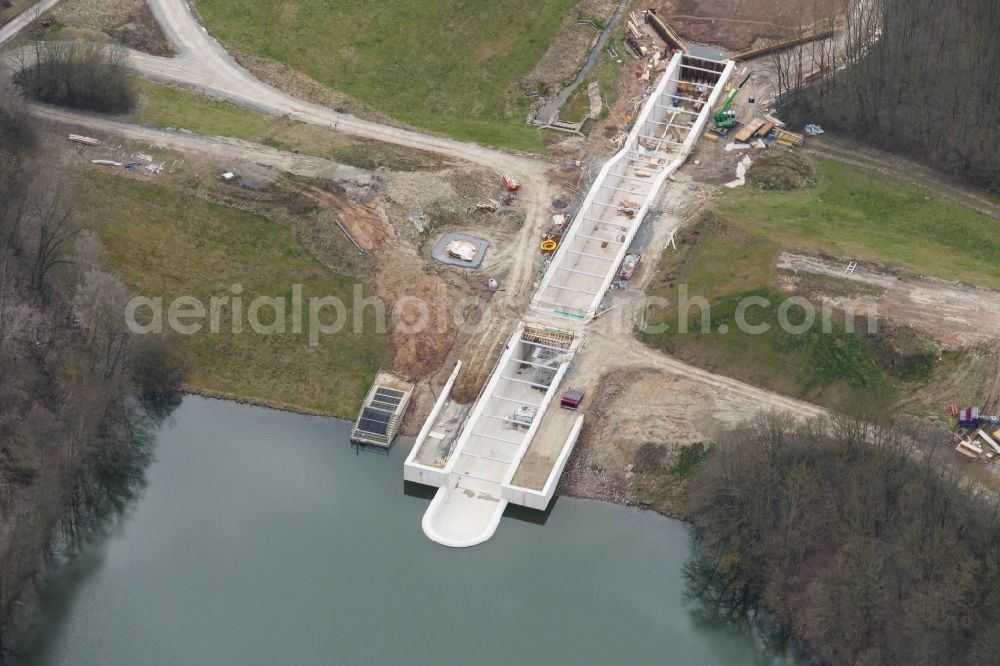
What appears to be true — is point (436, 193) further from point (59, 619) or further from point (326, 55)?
point (59, 619)

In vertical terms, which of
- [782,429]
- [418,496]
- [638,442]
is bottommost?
[418,496]

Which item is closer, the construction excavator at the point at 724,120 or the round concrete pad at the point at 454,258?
the round concrete pad at the point at 454,258

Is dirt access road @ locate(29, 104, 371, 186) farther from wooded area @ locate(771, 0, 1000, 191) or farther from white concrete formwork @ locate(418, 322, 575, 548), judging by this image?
wooded area @ locate(771, 0, 1000, 191)

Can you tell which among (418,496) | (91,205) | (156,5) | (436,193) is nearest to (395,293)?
(436,193)

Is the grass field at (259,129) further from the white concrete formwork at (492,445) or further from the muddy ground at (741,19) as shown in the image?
the muddy ground at (741,19)

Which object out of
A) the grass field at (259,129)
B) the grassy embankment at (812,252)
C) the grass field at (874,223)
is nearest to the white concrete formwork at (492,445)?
the grassy embankment at (812,252)

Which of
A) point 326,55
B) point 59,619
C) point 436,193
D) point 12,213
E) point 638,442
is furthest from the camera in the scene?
point 326,55

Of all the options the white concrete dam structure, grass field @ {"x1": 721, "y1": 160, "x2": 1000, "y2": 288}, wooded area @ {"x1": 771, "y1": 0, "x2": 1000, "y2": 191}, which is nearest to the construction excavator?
wooded area @ {"x1": 771, "y1": 0, "x2": 1000, "y2": 191}
